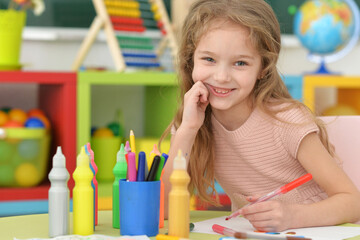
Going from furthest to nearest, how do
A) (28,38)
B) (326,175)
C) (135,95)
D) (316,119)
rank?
(135,95) → (28,38) → (316,119) → (326,175)

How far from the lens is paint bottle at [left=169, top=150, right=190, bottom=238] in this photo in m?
0.81

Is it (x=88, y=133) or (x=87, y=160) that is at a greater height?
(x=88, y=133)

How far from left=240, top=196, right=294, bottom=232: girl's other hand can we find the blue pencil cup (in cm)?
15

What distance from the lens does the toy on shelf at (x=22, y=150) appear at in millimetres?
2131

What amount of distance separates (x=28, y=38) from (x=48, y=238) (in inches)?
73.1

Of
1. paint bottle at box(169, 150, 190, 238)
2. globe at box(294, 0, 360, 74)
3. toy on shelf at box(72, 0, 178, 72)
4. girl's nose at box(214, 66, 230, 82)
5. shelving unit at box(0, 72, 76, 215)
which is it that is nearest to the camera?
paint bottle at box(169, 150, 190, 238)

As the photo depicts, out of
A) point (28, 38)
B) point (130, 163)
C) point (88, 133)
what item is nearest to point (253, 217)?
point (130, 163)

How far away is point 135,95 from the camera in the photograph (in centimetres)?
275

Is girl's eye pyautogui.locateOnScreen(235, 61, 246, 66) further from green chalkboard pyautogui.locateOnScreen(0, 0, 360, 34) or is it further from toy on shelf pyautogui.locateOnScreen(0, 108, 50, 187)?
green chalkboard pyautogui.locateOnScreen(0, 0, 360, 34)

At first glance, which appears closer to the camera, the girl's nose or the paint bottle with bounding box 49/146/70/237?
the paint bottle with bounding box 49/146/70/237

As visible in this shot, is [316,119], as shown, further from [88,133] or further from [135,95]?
[135,95]

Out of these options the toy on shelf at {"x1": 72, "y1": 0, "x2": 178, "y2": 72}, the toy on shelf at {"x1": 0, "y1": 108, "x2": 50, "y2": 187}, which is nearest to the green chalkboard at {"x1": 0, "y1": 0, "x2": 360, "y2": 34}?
the toy on shelf at {"x1": 72, "y1": 0, "x2": 178, "y2": 72}

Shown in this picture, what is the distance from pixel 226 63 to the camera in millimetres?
1090

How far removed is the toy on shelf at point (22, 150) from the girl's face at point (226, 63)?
116 centimetres
